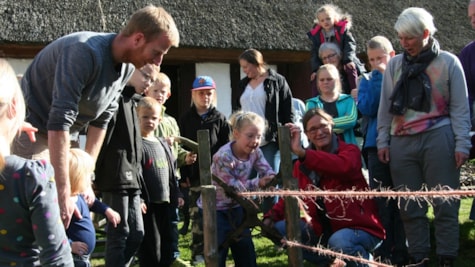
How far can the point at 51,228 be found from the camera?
221cm

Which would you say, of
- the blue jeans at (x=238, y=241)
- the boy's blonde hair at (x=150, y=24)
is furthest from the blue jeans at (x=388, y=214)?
the boy's blonde hair at (x=150, y=24)

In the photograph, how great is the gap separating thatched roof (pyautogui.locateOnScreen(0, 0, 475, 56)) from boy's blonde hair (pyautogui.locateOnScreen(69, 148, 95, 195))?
725cm

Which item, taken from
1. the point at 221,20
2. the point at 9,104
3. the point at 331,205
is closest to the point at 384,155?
the point at 331,205

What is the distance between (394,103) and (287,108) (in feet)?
5.38

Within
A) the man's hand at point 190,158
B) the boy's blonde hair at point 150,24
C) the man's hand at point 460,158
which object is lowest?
the man's hand at point 460,158

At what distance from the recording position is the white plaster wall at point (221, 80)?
1159 centimetres

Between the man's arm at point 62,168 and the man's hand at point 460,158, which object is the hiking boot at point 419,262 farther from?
the man's arm at point 62,168

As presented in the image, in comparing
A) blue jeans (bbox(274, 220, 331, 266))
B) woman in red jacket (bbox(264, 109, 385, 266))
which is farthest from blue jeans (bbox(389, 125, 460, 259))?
blue jeans (bbox(274, 220, 331, 266))

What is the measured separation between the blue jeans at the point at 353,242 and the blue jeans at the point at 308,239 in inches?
5.2

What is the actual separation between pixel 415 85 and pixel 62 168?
251 cm

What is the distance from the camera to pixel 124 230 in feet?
14.3

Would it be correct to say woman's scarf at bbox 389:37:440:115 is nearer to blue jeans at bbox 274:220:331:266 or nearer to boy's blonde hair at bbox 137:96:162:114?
blue jeans at bbox 274:220:331:266

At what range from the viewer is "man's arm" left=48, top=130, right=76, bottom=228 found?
3.00 m

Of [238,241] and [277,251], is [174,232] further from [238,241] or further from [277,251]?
[277,251]
